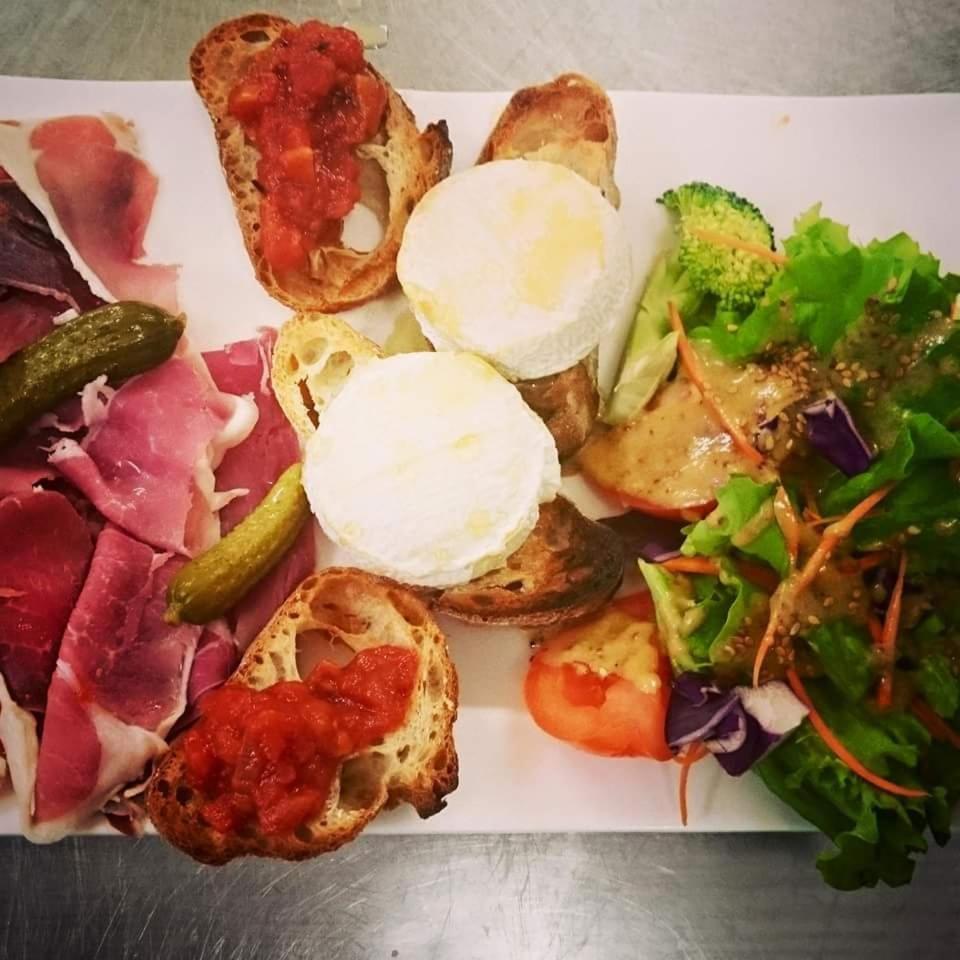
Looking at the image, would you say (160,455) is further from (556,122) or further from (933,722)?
(933,722)

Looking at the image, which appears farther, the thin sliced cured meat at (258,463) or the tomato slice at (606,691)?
the thin sliced cured meat at (258,463)

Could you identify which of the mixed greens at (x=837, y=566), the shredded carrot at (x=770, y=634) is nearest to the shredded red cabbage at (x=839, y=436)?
the mixed greens at (x=837, y=566)

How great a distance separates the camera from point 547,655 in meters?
1.98

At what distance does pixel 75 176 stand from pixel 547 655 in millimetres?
1555

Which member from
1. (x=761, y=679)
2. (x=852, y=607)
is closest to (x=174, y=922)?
(x=761, y=679)

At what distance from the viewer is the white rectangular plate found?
6.59ft

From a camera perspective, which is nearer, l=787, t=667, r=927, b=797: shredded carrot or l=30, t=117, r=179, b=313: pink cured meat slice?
l=787, t=667, r=927, b=797: shredded carrot

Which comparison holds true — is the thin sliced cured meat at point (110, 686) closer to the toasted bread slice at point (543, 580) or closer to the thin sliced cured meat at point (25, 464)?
the thin sliced cured meat at point (25, 464)

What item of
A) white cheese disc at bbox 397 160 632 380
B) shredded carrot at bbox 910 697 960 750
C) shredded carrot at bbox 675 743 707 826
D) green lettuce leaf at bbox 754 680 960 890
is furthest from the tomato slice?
white cheese disc at bbox 397 160 632 380

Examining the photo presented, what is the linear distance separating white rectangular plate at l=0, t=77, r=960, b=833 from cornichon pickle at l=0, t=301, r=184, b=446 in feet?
0.51

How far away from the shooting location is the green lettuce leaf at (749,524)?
178cm

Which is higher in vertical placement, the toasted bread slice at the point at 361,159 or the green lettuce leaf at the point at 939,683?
the toasted bread slice at the point at 361,159

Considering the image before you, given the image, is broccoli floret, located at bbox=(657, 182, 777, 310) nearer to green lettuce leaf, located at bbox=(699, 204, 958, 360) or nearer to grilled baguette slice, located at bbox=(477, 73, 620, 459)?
green lettuce leaf, located at bbox=(699, 204, 958, 360)

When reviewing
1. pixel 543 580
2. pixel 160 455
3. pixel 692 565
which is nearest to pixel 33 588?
pixel 160 455
